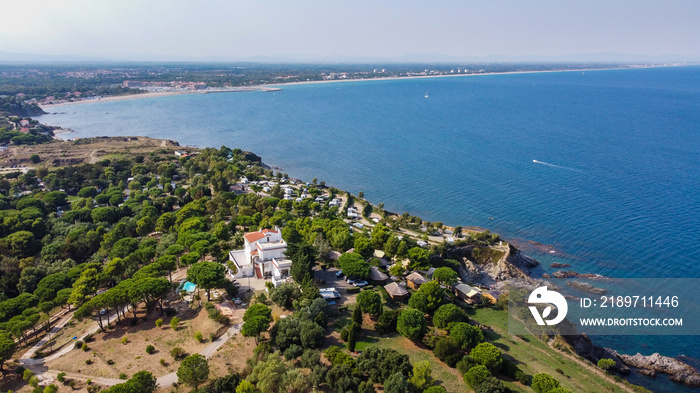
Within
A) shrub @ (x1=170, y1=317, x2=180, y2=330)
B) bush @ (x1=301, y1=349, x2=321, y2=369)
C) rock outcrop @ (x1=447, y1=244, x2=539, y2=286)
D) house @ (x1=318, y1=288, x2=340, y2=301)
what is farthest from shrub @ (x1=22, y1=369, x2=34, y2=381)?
rock outcrop @ (x1=447, y1=244, x2=539, y2=286)

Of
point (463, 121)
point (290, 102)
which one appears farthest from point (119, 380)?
point (290, 102)

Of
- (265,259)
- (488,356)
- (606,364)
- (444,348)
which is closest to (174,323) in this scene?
(265,259)

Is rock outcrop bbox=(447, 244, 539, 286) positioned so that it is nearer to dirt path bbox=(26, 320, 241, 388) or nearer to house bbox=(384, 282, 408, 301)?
house bbox=(384, 282, 408, 301)

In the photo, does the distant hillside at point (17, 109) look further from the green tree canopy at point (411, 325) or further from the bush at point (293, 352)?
the green tree canopy at point (411, 325)

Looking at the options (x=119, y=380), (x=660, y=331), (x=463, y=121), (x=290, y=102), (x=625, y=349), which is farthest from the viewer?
(x=290, y=102)

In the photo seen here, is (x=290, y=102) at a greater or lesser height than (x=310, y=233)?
greater

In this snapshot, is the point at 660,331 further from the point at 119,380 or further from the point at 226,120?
the point at 226,120

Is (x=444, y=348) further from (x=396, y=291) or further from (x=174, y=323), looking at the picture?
(x=174, y=323)
